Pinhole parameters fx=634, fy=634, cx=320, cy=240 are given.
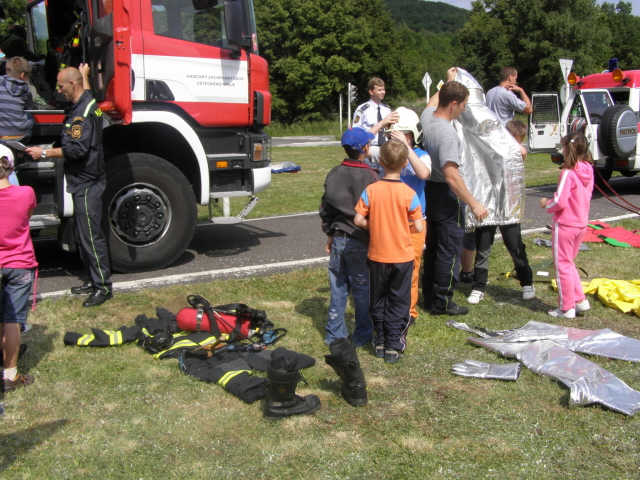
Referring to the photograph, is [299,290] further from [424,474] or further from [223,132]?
[424,474]

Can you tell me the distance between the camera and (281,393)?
3652 mm

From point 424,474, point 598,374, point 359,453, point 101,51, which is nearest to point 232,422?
point 359,453

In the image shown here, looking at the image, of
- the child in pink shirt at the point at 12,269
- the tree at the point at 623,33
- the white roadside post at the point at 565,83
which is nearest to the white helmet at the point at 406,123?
the child in pink shirt at the point at 12,269

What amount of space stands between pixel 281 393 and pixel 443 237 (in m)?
2.21

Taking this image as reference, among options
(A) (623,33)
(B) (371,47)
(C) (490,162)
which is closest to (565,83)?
(C) (490,162)

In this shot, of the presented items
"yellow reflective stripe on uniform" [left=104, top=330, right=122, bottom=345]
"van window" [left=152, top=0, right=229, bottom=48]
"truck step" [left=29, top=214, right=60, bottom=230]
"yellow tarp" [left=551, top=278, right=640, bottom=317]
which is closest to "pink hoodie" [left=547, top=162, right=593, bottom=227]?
"yellow tarp" [left=551, top=278, right=640, bottom=317]

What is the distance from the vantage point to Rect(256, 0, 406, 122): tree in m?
58.3

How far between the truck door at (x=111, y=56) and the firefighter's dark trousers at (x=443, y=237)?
3.15 m

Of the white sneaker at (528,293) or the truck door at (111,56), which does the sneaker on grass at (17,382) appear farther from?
the white sneaker at (528,293)

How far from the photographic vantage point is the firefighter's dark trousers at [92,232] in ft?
19.0

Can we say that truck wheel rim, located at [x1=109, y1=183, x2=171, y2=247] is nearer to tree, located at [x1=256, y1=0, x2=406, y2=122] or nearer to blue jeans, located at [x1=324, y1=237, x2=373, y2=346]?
blue jeans, located at [x1=324, y1=237, x2=373, y2=346]

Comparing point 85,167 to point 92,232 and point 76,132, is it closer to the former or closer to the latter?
point 76,132

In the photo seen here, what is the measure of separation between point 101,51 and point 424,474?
5426mm

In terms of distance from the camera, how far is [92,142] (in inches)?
224
